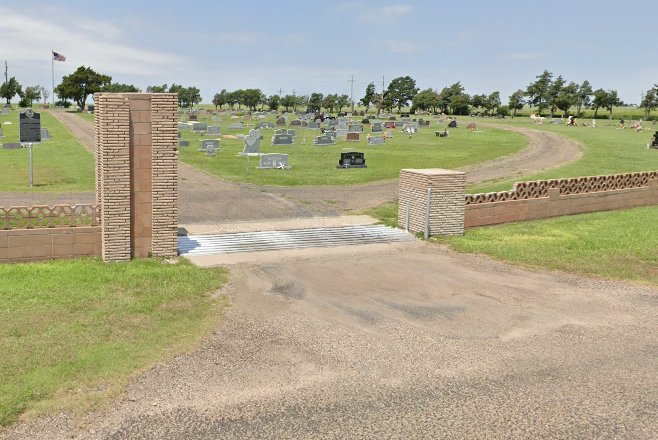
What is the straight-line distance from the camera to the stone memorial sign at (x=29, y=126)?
2552cm

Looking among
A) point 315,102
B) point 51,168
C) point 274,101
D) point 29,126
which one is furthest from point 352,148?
point 274,101

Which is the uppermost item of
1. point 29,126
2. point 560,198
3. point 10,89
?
point 10,89

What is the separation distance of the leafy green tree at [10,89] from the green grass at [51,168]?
88973 millimetres

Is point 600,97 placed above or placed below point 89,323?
above

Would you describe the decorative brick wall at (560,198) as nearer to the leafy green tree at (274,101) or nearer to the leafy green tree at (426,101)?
the leafy green tree at (426,101)

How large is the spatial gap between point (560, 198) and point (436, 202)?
6.11 metres

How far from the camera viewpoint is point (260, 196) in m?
23.9

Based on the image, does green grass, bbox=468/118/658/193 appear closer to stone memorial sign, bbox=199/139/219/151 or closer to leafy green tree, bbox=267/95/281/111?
stone memorial sign, bbox=199/139/219/151

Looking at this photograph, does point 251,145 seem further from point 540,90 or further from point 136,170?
point 540,90

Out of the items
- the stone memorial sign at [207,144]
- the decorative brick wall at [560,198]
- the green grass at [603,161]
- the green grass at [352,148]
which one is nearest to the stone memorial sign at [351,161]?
the green grass at [352,148]

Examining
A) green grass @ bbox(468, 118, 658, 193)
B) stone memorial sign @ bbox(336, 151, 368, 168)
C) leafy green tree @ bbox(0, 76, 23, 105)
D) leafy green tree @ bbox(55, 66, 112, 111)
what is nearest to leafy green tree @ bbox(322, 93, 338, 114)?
leafy green tree @ bbox(55, 66, 112, 111)

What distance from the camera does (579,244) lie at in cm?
1659

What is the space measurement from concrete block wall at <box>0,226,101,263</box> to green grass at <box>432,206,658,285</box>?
29.8 ft

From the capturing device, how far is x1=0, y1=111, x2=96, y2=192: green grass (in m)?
24.9
